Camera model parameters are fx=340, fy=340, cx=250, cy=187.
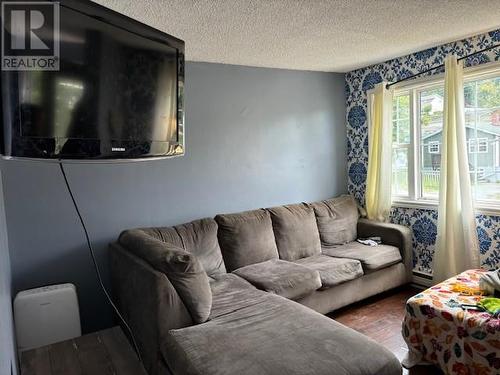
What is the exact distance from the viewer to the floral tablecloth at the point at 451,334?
189cm

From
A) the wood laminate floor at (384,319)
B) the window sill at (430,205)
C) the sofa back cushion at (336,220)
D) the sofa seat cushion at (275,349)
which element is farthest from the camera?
the sofa back cushion at (336,220)

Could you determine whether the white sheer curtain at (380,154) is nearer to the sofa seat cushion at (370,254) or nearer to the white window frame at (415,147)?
the white window frame at (415,147)

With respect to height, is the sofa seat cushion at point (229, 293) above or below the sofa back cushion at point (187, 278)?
below

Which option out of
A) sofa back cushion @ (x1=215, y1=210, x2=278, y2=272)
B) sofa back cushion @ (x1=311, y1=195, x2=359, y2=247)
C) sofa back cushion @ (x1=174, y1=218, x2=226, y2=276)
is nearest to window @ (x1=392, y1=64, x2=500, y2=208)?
sofa back cushion @ (x1=311, y1=195, x2=359, y2=247)

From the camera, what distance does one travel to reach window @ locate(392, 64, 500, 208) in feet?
9.88

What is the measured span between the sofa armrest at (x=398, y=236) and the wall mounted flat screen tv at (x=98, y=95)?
277 centimetres

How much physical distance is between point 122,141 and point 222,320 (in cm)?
125

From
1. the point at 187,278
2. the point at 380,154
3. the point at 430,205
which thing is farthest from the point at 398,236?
the point at 187,278

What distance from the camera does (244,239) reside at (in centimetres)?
301

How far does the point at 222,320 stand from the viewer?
1.99 m

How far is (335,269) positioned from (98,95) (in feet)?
7.69

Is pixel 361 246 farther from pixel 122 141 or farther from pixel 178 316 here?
pixel 122 141

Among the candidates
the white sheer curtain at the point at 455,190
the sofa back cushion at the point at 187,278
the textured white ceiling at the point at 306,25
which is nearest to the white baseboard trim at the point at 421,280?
the white sheer curtain at the point at 455,190

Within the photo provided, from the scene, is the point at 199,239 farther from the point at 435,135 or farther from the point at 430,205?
the point at 435,135
